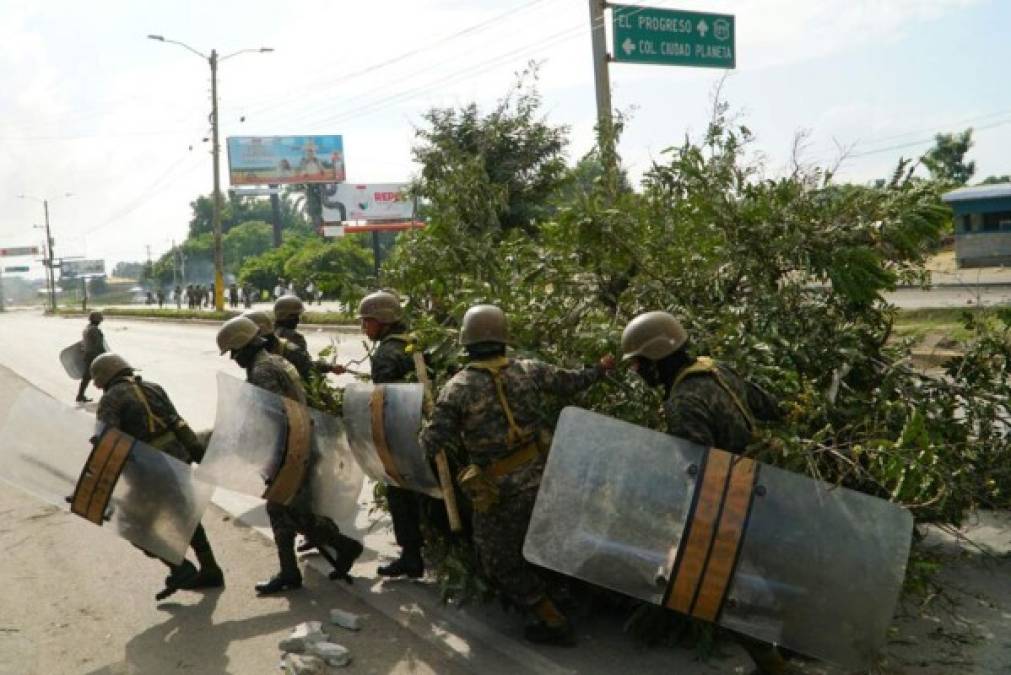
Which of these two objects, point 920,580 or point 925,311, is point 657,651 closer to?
point 920,580

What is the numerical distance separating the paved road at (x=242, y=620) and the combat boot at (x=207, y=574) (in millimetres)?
112

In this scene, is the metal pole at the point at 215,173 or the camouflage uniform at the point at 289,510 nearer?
the camouflage uniform at the point at 289,510

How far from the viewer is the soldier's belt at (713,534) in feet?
12.2

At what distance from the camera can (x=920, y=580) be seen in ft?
13.2

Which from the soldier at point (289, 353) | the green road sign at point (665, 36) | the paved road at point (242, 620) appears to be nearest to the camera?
the paved road at point (242, 620)

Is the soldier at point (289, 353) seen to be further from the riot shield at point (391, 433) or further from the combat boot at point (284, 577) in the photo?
the combat boot at point (284, 577)

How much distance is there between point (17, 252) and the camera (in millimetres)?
140250

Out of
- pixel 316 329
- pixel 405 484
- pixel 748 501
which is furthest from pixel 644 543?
pixel 316 329

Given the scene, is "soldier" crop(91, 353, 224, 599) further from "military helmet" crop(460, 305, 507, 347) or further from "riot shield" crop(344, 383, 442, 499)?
"military helmet" crop(460, 305, 507, 347)

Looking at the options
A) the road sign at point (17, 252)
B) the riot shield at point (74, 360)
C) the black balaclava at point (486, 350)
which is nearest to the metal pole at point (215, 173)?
the riot shield at point (74, 360)

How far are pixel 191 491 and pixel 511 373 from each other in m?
2.14

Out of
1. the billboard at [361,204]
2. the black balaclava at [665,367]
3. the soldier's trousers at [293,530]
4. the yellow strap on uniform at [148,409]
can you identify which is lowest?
the soldier's trousers at [293,530]

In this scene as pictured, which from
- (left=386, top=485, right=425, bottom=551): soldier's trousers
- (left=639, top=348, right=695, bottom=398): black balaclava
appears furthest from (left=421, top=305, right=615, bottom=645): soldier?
(left=386, top=485, right=425, bottom=551): soldier's trousers

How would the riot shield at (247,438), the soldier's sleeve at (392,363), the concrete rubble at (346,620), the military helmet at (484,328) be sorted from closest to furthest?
the military helmet at (484,328), the concrete rubble at (346,620), the riot shield at (247,438), the soldier's sleeve at (392,363)
